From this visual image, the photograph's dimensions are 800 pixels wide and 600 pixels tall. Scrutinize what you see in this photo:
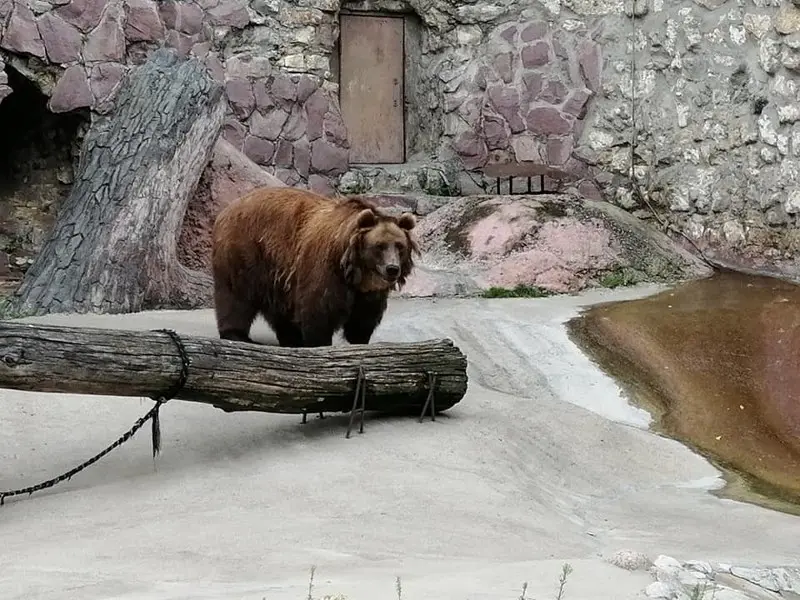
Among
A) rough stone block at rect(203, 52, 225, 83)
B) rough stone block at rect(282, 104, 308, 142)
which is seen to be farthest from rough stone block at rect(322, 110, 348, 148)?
rough stone block at rect(203, 52, 225, 83)

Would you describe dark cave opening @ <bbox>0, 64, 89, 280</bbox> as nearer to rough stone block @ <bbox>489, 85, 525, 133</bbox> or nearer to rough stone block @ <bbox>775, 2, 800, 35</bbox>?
rough stone block @ <bbox>489, 85, 525, 133</bbox>

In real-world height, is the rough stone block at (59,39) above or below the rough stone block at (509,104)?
above

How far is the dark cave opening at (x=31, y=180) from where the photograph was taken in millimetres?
12039

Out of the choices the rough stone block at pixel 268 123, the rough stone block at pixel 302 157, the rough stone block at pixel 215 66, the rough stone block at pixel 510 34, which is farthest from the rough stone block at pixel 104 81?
the rough stone block at pixel 510 34

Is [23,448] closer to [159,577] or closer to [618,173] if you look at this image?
[159,577]

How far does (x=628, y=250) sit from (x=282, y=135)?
150 inches

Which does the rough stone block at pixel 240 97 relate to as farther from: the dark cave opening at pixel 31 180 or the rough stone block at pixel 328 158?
the dark cave opening at pixel 31 180

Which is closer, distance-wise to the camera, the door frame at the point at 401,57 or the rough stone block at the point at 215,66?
the rough stone block at the point at 215,66

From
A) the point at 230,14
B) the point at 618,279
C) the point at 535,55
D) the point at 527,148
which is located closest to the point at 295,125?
the point at 230,14

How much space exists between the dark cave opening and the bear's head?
5860mm

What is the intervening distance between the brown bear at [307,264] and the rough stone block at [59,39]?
435 centimetres

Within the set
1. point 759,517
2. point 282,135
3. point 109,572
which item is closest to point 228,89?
point 282,135

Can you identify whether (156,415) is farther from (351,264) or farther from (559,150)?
(559,150)

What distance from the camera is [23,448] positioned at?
6066 millimetres
